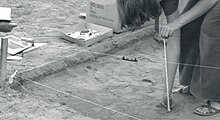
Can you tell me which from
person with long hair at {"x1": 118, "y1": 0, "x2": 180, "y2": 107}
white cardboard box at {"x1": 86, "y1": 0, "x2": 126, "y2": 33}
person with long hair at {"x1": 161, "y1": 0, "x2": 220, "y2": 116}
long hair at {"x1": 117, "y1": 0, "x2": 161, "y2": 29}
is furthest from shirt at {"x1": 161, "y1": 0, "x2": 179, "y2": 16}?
white cardboard box at {"x1": 86, "y1": 0, "x2": 126, "y2": 33}

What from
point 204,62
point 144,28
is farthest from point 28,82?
point 144,28

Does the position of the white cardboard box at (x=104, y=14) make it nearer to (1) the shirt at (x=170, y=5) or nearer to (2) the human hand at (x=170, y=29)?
(1) the shirt at (x=170, y=5)

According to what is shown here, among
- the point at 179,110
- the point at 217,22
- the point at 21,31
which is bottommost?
the point at 179,110

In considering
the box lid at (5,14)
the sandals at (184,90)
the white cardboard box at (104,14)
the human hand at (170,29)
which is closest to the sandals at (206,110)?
the sandals at (184,90)

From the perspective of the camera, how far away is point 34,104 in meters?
4.02

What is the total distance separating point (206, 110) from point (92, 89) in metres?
1.07

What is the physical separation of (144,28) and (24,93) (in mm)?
2398

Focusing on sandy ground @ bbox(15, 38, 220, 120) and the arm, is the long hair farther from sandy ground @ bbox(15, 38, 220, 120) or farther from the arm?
sandy ground @ bbox(15, 38, 220, 120)

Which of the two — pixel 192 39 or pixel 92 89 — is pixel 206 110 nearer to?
pixel 192 39

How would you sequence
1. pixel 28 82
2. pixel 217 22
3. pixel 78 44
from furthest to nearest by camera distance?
pixel 78 44 → pixel 28 82 → pixel 217 22

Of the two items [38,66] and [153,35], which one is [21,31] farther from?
[153,35]

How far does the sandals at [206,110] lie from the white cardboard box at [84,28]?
1.79m

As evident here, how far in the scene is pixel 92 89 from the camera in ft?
14.9

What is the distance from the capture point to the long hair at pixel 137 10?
11.8 feet
